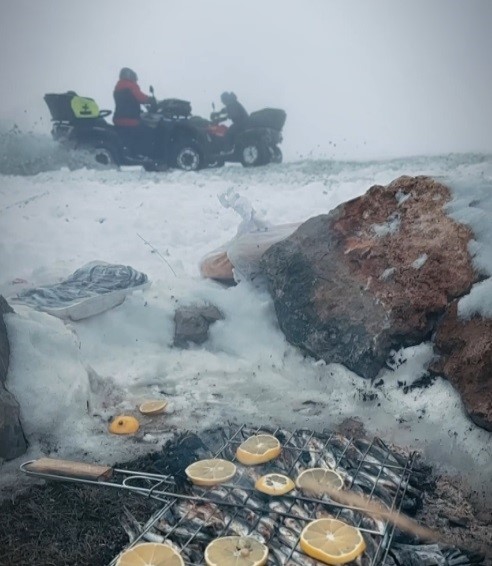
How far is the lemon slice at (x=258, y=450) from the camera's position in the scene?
3857 millimetres

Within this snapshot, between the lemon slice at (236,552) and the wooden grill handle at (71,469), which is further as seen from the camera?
the wooden grill handle at (71,469)

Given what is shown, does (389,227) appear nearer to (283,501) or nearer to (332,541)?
(283,501)

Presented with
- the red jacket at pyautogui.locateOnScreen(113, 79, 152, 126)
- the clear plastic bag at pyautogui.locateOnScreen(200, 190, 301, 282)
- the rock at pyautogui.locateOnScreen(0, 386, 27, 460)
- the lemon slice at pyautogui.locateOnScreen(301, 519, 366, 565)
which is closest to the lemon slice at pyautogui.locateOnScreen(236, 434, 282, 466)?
the lemon slice at pyautogui.locateOnScreen(301, 519, 366, 565)

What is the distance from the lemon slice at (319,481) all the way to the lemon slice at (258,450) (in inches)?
12.1

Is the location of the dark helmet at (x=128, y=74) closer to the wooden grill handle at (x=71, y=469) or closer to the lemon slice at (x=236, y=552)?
the wooden grill handle at (x=71, y=469)

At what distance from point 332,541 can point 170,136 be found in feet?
14.9

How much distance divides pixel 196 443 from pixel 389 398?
1.77 meters

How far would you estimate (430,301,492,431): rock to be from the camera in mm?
4154

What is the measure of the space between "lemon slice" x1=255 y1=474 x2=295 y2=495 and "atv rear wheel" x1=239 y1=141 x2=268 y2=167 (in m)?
3.54

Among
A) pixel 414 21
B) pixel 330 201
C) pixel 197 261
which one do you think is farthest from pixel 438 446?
pixel 414 21

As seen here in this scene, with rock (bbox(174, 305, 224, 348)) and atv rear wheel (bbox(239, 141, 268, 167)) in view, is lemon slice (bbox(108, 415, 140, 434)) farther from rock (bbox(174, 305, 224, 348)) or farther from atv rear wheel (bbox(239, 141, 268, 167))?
atv rear wheel (bbox(239, 141, 268, 167))

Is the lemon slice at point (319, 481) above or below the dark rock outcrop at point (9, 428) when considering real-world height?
above

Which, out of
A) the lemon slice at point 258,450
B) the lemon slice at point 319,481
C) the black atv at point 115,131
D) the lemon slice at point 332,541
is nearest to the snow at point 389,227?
the black atv at point 115,131

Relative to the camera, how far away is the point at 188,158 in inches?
239
